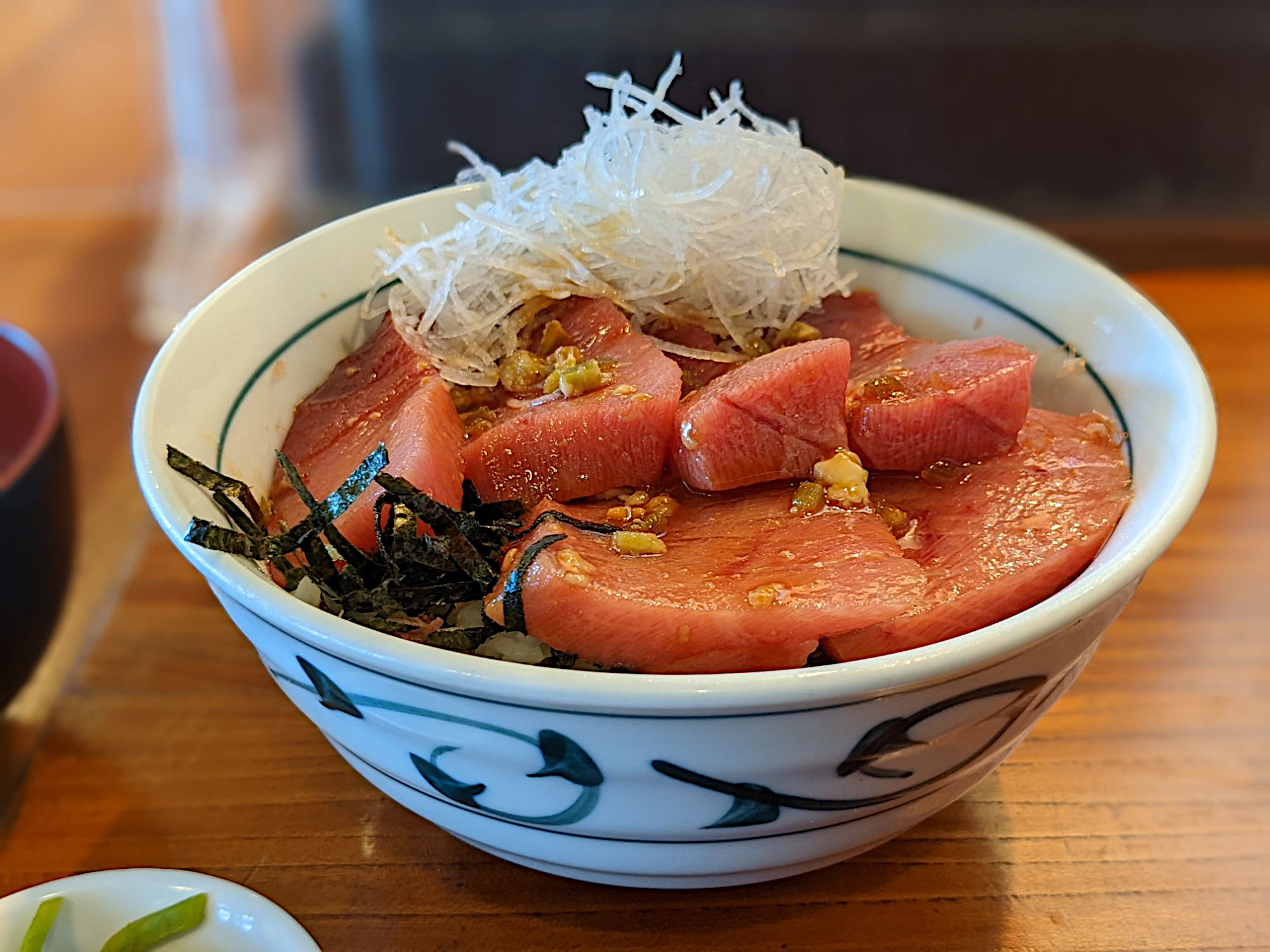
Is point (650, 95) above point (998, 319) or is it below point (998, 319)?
above

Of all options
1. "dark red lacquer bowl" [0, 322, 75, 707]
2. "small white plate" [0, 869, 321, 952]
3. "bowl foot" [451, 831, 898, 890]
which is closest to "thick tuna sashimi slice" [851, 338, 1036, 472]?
"bowl foot" [451, 831, 898, 890]

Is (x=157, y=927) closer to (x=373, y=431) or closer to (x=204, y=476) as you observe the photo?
(x=204, y=476)

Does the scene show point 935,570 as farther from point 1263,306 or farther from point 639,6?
point 639,6

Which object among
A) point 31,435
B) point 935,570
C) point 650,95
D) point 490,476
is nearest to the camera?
point 935,570

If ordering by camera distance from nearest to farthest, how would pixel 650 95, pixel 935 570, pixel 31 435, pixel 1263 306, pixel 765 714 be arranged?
pixel 765 714
pixel 935 570
pixel 650 95
pixel 31 435
pixel 1263 306

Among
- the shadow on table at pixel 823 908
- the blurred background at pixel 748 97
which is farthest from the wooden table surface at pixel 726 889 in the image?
the blurred background at pixel 748 97

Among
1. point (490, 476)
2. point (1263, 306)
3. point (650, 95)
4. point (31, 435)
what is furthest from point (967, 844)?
point (1263, 306)

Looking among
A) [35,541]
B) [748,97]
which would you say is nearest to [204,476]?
[35,541]
